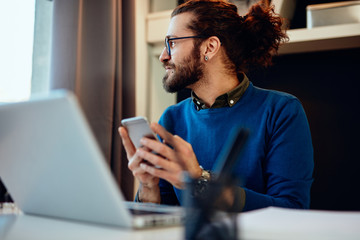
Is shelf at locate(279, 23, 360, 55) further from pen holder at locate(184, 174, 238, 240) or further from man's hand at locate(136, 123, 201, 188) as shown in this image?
pen holder at locate(184, 174, 238, 240)

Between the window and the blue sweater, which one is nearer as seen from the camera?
the blue sweater

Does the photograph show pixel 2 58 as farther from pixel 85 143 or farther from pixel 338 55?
pixel 338 55

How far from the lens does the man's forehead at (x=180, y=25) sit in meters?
1.50

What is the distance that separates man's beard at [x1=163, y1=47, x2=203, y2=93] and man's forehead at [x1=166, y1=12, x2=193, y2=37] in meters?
0.09

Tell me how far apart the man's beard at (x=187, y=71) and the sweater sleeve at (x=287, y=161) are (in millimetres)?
391

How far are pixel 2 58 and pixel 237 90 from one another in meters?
1.04

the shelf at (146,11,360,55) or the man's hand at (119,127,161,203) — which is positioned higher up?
the shelf at (146,11,360,55)

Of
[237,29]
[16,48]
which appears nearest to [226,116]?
[237,29]

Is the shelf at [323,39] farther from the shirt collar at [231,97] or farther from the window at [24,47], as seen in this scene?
the window at [24,47]

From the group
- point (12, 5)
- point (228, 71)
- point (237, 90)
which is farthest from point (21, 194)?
point (12, 5)

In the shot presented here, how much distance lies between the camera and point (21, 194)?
2.19ft

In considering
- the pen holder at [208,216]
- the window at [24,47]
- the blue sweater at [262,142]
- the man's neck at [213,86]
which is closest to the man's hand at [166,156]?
the blue sweater at [262,142]

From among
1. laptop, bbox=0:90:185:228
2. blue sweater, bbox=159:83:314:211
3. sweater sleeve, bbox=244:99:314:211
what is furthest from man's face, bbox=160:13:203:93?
laptop, bbox=0:90:185:228

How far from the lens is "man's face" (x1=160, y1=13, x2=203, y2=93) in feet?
4.88
